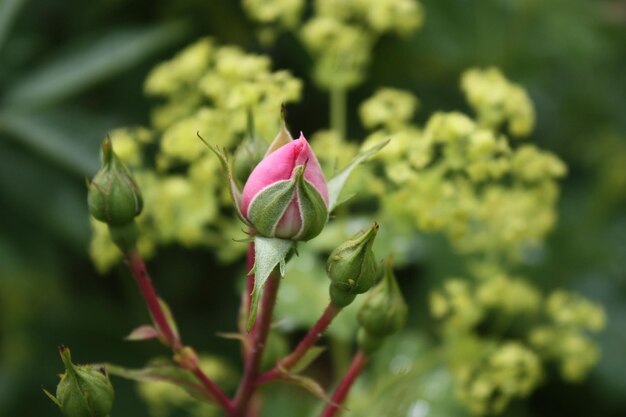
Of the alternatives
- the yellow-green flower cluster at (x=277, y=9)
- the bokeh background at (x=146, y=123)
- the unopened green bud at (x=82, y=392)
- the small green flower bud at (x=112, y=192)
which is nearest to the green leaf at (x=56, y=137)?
the bokeh background at (x=146, y=123)

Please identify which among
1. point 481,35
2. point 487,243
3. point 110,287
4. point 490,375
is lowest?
point 110,287

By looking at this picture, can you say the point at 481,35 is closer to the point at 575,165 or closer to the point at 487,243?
the point at 575,165

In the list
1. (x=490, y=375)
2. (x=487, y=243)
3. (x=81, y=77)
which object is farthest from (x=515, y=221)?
(x=81, y=77)

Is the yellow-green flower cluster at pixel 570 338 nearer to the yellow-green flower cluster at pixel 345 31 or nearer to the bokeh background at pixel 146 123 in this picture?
the bokeh background at pixel 146 123

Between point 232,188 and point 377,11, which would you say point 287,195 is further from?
point 377,11

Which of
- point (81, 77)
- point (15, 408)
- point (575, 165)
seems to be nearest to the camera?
point (81, 77)

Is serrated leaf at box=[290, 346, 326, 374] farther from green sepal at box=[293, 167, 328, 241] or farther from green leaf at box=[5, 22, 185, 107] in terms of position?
green leaf at box=[5, 22, 185, 107]
